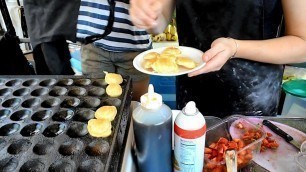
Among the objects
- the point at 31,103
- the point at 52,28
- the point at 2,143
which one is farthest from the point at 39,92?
the point at 52,28

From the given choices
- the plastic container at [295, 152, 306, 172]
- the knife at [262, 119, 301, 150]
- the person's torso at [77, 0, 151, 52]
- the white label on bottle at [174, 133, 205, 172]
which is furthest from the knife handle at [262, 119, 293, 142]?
the person's torso at [77, 0, 151, 52]

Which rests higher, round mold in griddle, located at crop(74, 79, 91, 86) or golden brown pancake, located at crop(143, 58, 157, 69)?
golden brown pancake, located at crop(143, 58, 157, 69)

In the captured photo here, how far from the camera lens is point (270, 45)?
1.14 meters

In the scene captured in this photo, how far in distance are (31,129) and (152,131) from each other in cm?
44

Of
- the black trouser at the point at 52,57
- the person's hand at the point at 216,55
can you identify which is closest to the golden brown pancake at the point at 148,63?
the person's hand at the point at 216,55

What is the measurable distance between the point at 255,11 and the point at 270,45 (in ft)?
0.59

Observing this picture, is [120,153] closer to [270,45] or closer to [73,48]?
[270,45]

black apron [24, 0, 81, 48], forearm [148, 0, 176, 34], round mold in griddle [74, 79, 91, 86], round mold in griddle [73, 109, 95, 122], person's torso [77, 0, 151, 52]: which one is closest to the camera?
round mold in griddle [73, 109, 95, 122]

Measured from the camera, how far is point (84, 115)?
38.6 inches

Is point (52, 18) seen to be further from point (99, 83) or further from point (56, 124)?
point (56, 124)

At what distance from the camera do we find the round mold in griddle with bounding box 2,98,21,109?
105 centimetres

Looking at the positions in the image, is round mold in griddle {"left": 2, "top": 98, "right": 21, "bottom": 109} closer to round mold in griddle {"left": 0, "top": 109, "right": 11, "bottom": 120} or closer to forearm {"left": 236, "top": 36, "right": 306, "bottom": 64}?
round mold in griddle {"left": 0, "top": 109, "right": 11, "bottom": 120}

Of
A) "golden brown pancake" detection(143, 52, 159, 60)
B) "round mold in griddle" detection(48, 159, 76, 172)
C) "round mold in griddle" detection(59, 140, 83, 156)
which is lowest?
"round mold in griddle" detection(48, 159, 76, 172)

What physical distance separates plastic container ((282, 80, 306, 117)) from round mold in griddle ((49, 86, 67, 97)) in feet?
6.55
